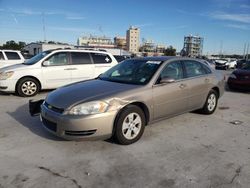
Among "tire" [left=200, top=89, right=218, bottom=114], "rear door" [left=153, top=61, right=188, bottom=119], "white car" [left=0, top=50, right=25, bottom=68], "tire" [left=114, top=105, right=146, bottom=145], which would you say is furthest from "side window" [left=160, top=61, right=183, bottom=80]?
"white car" [left=0, top=50, right=25, bottom=68]

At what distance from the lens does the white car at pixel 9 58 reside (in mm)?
12938

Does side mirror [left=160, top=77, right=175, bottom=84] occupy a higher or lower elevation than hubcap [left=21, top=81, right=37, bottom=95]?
higher

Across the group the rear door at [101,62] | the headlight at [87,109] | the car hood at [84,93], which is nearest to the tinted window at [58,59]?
the rear door at [101,62]

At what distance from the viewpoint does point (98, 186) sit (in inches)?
121

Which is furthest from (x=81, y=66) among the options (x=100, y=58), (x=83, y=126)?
(x=83, y=126)

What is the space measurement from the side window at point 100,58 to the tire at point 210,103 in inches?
192

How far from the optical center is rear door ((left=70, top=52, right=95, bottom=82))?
930cm

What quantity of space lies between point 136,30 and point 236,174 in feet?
434

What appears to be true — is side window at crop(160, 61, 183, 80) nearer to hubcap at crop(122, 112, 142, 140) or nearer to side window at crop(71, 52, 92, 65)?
hubcap at crop(122, 112, 142, 140)

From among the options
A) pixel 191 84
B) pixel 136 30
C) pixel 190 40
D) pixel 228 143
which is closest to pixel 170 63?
pixel 191 84

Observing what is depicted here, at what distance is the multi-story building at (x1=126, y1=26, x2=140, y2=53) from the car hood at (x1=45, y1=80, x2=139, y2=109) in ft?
400

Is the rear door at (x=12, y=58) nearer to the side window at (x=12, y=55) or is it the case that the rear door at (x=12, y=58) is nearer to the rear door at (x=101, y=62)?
the side window at (x=12, y=55)

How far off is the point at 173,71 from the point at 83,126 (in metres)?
2.33

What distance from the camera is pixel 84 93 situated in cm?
431
